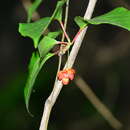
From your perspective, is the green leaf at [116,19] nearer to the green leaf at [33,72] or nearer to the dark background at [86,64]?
the green leaf at [33,72]

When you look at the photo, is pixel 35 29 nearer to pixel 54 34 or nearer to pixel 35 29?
pixel 35 29

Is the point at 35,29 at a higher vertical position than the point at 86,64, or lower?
higher

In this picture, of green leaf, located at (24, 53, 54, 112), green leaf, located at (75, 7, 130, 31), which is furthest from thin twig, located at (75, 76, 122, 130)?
green leaf, located at (75, 7, 130, 31)

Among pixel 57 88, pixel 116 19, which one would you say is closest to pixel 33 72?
pixel 57 88

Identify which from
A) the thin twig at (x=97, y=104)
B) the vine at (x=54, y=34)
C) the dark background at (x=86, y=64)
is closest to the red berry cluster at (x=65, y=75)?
the vine at (x=54, y=34)

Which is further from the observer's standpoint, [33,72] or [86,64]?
[86,64]

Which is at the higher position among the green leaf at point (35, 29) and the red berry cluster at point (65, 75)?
the green leaf at point (35, 29)

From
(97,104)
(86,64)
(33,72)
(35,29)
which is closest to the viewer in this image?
(35,29)

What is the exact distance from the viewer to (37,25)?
99 cm

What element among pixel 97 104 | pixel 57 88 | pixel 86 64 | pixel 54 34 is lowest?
pixel 86 64

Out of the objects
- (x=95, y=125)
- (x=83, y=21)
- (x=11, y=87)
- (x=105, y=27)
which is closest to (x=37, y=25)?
(x=83, y=21)

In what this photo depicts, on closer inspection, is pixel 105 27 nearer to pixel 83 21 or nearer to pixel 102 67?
pixel 102 67

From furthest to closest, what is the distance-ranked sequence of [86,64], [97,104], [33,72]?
[86,64], [97,104], [33,72]

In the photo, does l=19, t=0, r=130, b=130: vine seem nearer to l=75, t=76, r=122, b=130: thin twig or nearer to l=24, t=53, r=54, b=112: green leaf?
l=24, t=53, r=54, b=112: green leaf
